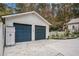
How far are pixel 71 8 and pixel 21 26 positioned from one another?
1277mm

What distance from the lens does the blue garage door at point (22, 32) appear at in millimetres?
3715

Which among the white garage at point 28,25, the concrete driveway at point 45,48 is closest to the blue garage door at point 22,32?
the white garage at point 28,25

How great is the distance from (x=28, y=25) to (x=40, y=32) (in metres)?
0.37

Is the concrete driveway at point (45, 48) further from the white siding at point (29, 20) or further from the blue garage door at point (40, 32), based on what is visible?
the white siding at point (29, 20)

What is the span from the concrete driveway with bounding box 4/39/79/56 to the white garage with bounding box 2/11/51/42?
0.16m

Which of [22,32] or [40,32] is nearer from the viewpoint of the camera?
[22,32]

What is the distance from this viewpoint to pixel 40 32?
3977mm

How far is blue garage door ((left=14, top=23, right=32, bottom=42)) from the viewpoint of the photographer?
12.2 feet

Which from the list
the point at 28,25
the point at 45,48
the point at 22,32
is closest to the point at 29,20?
the point at 28,25

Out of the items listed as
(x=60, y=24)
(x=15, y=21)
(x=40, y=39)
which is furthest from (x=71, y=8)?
(x=15, y=21)

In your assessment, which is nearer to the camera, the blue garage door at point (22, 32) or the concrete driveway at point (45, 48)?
the concrete driveway at point (45, 48)

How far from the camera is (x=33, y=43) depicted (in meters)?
3.73

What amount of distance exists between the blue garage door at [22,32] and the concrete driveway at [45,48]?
12 cm

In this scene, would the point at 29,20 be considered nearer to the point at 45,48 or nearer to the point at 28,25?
the point at 28,25
